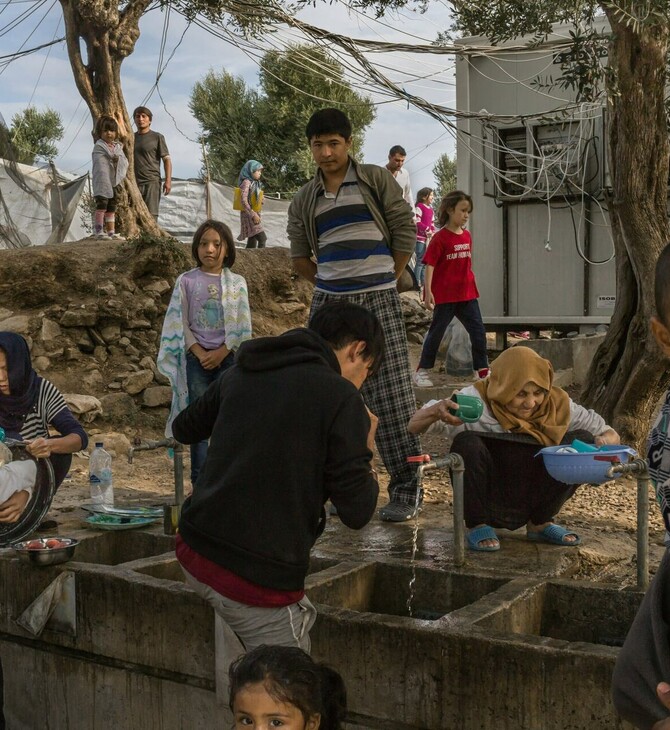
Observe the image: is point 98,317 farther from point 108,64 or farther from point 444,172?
point 444,172

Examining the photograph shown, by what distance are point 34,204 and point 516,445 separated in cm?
852

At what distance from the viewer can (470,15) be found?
6.45 metres

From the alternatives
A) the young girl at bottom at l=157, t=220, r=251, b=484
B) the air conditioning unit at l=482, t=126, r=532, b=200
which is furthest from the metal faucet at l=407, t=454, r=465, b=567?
the air conditioning unit at l=482, t=126, r=532, b=200

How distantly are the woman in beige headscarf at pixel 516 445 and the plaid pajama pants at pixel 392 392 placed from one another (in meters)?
0.49

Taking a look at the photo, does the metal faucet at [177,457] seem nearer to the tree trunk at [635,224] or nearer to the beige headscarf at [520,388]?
the beige headscarf at [520,388]

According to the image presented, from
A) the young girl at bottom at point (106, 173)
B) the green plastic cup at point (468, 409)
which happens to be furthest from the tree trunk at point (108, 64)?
the green plastic cup at point (468, 409)

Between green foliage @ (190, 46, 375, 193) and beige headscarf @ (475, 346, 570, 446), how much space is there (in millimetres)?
21116

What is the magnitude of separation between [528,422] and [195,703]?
187cm

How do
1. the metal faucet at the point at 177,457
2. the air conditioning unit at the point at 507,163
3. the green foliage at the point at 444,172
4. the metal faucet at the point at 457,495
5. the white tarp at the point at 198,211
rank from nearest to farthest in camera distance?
the metal faucet at the point at 457,495 < the metal faucet at the point at 177,457 < the air conditioning unit at the point at 507,163 < the white tarp at the point at 198,211 < the green foliage at the point at 444,172

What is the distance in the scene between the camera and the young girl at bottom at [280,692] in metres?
2.22

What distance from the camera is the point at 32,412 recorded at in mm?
4945

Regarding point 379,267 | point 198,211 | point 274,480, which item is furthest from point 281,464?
point 198,211

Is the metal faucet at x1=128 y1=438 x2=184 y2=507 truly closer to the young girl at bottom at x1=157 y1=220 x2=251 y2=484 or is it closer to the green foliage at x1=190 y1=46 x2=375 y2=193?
the young girl at bottom at x1=157 y1=220 x2=251 y2=484

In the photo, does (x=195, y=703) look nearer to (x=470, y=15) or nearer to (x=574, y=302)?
(x=470, y=15)
